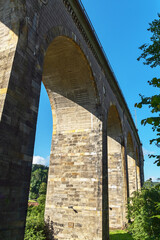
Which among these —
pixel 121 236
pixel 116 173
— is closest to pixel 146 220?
pixel 121 236

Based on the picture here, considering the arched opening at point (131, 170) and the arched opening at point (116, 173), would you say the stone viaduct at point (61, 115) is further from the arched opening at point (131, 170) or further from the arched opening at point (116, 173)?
the arched opening at point (131, 170)

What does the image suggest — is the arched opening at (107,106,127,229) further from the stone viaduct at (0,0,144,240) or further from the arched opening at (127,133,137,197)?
the arched opening at (127,133,137,197)

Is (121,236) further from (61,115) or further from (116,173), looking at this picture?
(61,115)

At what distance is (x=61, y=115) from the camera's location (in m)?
11.2

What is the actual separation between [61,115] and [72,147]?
1995 millimetres

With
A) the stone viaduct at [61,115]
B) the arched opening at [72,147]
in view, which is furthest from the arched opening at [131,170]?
the arched opening at [72,147]

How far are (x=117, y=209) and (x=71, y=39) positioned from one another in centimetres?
1226

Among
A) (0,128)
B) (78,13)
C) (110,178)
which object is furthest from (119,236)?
(78,13)

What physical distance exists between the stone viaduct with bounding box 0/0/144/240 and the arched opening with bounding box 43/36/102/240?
0.14ft

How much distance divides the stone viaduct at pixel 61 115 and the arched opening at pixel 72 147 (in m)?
0.04

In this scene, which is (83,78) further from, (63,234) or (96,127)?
(63,234)

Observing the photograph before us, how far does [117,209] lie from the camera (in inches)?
567

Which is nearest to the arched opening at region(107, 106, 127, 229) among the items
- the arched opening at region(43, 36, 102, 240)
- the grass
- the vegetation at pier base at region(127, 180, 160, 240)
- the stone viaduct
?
the stone viaduct

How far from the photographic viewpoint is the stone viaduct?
13.7ft
